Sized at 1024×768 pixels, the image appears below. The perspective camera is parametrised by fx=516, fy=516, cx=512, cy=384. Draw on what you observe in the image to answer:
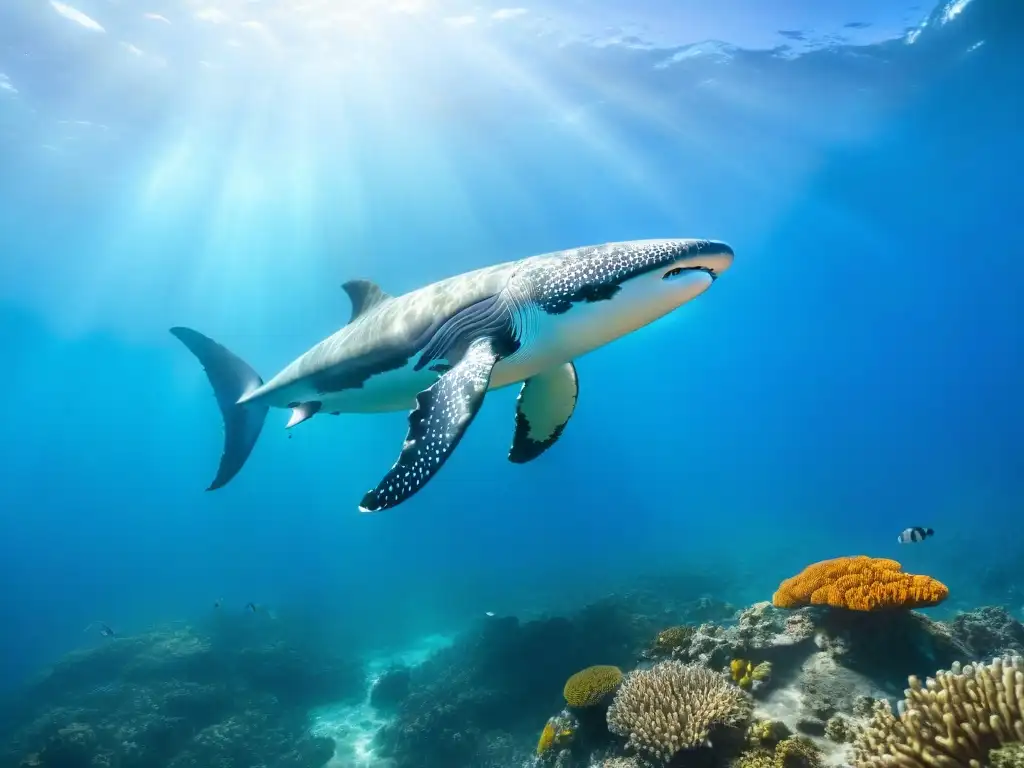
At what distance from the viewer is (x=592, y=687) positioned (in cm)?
648

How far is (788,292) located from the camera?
65688 millimetres

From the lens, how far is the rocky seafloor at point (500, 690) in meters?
5.32

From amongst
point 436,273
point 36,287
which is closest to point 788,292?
point 436,273

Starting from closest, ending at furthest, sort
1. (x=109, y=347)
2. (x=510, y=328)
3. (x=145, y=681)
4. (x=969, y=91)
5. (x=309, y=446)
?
(x=510, y=328) → (x=145, y=681) → (x=969, y=91) → (x=109, y=347) → (x=309, y=446)

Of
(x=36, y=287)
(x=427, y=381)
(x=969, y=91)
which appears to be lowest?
(x=427, y=381)

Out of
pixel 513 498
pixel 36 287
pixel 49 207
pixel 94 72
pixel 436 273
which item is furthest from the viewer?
pixel 513 498

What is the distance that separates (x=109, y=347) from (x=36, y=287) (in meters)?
17.9

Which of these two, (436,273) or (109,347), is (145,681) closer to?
(436,273)

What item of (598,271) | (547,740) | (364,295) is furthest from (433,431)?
(547,740)

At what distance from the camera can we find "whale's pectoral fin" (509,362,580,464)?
5152 mm

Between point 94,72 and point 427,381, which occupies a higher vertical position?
point 94,72

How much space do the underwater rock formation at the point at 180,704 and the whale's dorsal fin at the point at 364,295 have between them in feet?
41.0

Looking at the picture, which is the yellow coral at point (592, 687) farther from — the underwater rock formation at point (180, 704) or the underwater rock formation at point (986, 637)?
the underwater rock formation at point (180, 704)

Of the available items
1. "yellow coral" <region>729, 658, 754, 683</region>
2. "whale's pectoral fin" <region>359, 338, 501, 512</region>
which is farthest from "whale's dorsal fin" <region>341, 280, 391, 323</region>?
"yellow coral" <region>729, 658, 754, 683</region>
